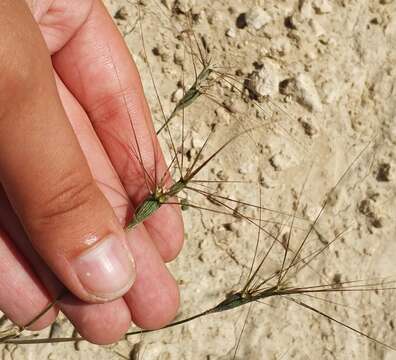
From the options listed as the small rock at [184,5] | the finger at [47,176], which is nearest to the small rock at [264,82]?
the small rock at [184,5]

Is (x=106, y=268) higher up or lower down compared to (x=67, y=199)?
lower down

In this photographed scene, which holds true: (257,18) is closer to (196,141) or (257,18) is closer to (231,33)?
(231,33)

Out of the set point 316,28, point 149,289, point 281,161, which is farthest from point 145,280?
point 316,28

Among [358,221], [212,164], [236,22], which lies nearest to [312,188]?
[358,221]

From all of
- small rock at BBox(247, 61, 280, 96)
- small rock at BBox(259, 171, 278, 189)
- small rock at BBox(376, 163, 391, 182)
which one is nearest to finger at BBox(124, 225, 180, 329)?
small rock at BBox(259, 171, 278, 189)

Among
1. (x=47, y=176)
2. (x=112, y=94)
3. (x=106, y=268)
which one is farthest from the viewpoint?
(x=112, y=94)

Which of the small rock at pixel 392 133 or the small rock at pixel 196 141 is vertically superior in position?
the small rock at pixel 196 141

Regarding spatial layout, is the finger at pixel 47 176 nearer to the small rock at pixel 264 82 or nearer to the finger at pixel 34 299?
the finger at pixel 34 299
